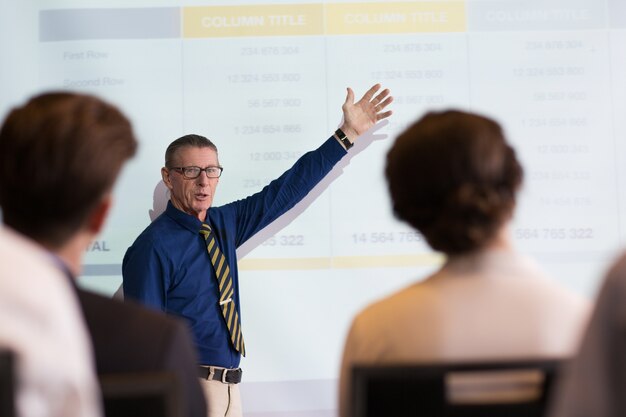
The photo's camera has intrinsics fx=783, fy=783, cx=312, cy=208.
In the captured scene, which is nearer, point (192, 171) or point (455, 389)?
point (455, 389)

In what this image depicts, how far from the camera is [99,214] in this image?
1.25m

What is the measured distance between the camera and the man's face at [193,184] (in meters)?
3.15

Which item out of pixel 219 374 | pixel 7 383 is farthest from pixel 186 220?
pixel 7 383

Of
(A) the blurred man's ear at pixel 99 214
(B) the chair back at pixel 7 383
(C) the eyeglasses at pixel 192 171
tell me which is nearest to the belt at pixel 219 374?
(C) the eyeglasses at pixel 192 171

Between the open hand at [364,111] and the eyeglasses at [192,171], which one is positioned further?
the open hand at [364,111]

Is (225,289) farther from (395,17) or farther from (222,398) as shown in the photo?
(395,17)

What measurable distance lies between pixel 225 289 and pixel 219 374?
13.0 inches

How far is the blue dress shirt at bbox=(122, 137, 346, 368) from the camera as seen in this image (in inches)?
119

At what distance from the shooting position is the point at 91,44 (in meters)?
3.37

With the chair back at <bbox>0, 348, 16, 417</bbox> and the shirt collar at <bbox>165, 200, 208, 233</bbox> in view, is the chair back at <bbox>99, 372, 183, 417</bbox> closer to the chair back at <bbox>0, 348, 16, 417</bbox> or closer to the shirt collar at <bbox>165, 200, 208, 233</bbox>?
the chair back at <bbox>0, 348, 16, 417</bbox>

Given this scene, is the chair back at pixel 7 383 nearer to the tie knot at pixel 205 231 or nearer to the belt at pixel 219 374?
the belt at pixel 219 374

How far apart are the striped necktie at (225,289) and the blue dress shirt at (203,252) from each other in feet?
0.08

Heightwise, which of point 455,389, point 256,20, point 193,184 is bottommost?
point 455,389

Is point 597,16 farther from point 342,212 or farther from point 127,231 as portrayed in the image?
point 127,231
